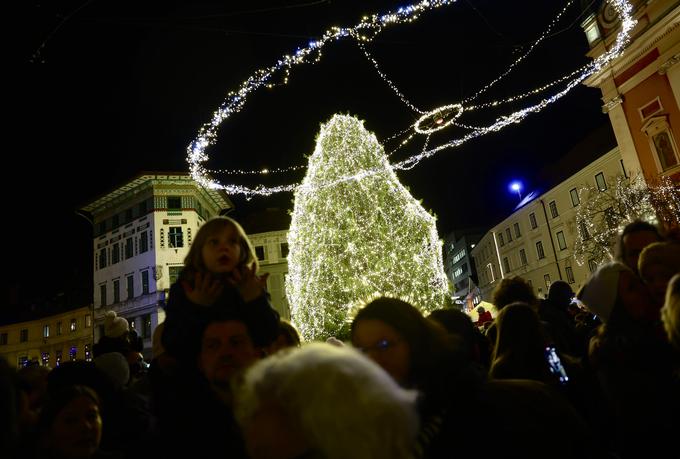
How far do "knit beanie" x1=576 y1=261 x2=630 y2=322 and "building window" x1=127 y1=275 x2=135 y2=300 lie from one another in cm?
3866

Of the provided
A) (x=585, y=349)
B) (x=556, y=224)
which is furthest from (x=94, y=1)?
(x=556, y=224)

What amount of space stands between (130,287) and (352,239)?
28145mm

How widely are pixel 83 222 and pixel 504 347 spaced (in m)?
44.6

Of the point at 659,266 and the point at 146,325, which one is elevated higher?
the point at 146,325

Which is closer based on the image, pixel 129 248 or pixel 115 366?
pixel 115 366

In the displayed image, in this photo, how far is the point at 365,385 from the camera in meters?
1.38

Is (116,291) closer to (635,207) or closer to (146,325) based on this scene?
(146,325)

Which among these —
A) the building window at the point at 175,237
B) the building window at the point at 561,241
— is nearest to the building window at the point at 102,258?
the building window at the point at 175,237

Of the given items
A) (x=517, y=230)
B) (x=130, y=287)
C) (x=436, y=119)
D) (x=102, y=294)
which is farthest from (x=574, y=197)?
(x=102, y=294)

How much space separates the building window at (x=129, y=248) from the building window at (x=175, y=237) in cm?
381

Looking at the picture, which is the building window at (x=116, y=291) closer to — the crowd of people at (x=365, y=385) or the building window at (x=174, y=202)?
the building window at (x=174, y=202)

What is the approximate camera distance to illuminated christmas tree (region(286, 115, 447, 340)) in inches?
619

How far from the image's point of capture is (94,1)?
321 inches

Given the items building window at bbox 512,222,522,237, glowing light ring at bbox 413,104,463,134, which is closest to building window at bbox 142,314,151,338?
A: glowing light ring at bbox 413,104,463,134
